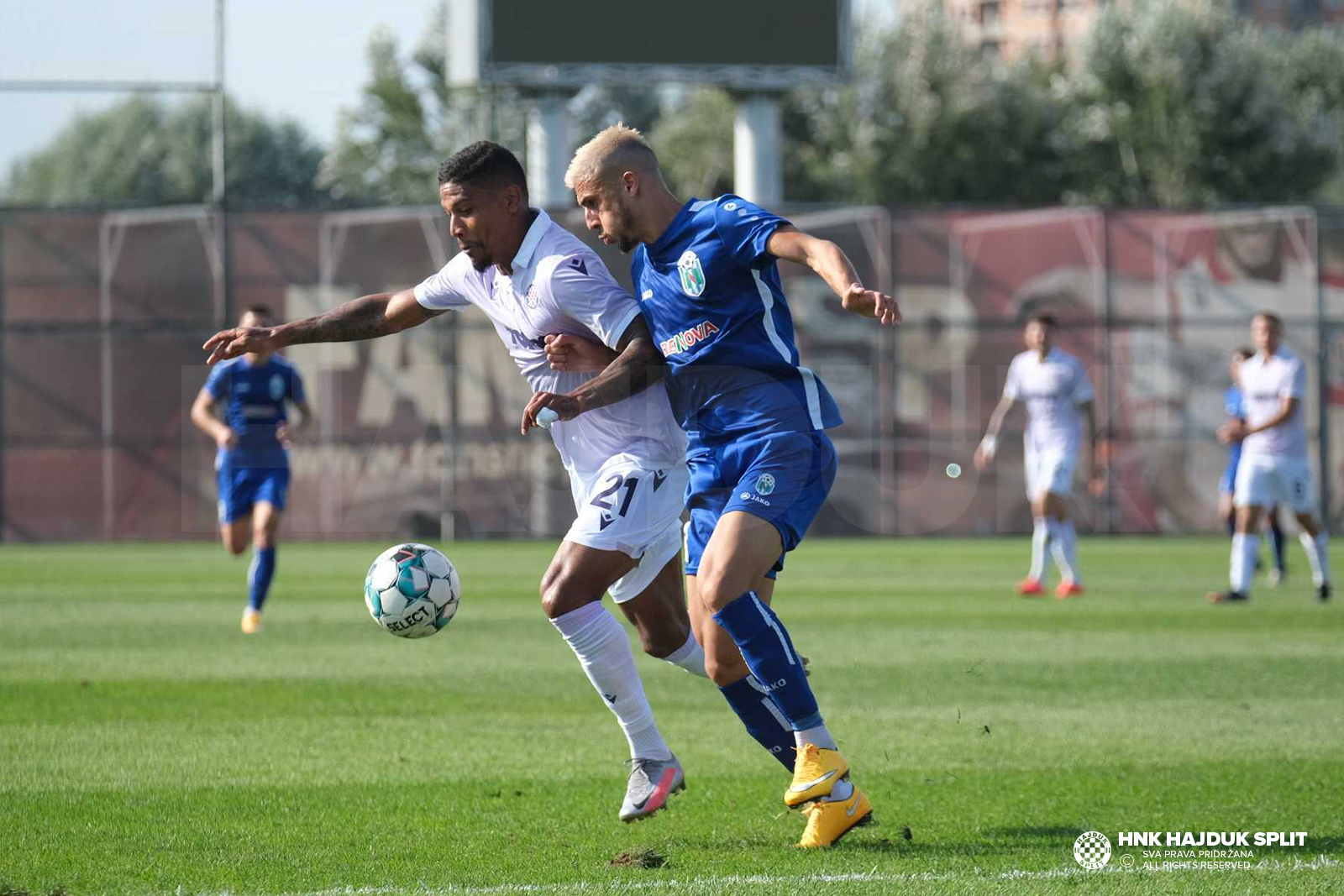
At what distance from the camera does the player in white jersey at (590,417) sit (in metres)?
5.57

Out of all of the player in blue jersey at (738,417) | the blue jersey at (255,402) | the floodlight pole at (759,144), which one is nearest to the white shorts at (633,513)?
the player in blue jersey at (738,417)

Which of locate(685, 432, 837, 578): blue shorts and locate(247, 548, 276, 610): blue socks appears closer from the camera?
locate(685, 432, 837, 578): blue shorts

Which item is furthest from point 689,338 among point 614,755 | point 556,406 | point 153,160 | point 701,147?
point 701,147

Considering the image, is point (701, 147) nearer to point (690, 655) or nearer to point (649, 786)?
point (690, 655)

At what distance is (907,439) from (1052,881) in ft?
75.2

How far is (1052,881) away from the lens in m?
4.70

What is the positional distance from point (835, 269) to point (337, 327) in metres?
1.96

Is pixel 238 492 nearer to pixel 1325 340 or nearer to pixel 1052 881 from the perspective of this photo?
pixel 1052 881

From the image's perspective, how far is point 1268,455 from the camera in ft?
46.9

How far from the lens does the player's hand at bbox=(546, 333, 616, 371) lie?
5562 mm

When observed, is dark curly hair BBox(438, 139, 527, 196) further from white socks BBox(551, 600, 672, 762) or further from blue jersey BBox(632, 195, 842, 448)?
white socks BBox(551, 600, 672, 762)

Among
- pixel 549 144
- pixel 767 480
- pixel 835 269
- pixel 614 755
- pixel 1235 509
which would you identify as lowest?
pixel 614 755

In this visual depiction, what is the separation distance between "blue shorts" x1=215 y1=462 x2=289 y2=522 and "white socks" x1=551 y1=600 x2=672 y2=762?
7.40 meters

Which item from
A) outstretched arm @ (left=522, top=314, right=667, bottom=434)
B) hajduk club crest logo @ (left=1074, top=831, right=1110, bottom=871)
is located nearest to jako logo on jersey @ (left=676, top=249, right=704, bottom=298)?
outstretched arm @ (left=522, top=314, right=667, bottom=434)
